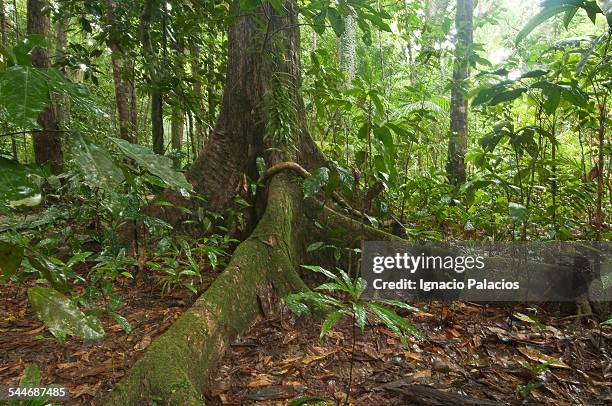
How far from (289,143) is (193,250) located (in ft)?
3.73

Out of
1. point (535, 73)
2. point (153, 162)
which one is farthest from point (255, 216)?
point (153, 162)

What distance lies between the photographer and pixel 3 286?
287cm

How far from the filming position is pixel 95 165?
63 centimetres

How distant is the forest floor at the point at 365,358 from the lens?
172 centimetres

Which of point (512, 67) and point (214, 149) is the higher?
point (512, 67)

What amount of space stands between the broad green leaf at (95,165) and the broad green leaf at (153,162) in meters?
0.03

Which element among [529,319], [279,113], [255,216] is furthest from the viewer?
[255,216]

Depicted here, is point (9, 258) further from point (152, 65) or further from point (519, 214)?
point (152, 65)

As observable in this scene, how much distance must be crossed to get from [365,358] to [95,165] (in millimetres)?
1708

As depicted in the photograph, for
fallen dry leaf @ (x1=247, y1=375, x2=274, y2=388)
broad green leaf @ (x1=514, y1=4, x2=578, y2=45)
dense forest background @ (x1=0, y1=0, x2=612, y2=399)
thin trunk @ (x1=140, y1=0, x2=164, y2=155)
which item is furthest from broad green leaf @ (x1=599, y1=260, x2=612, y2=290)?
thin trunk @ (x1=140, y1=0, x2=164, y2=155)

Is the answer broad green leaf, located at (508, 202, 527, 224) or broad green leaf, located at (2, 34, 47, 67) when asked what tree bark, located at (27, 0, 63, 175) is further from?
broad green leaf, located at (508, 202, 527, 224)

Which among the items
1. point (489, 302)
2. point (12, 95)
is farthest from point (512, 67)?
point (12, 95)

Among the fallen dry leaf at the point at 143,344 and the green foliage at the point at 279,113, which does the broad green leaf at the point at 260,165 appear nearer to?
the green foliage at the point at 279,113

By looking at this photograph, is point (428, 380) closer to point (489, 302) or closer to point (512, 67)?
point (489, 302)
